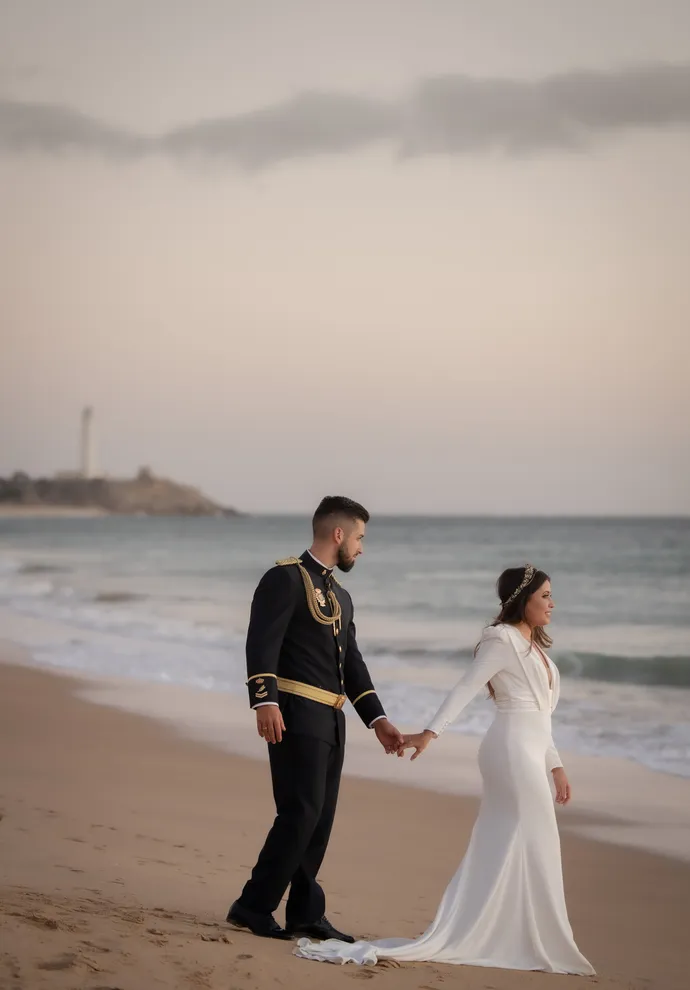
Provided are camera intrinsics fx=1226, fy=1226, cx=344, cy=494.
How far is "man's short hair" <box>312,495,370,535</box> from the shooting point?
4.73 m

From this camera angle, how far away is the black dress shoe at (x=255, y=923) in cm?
451

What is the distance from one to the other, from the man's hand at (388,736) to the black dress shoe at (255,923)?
2.54ft

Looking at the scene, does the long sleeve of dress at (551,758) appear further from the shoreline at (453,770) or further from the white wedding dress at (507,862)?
the shoreline at (453,770)

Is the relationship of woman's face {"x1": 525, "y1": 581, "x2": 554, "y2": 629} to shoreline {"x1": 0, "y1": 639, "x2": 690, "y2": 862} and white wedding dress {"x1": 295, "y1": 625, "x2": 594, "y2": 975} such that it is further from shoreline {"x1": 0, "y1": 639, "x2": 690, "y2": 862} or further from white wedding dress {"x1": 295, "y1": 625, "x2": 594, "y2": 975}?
shoreline {"x1": 0, "y1": 639, "x2": 690, "y2": 862}

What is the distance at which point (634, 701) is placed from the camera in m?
14.4

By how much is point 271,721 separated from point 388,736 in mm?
586

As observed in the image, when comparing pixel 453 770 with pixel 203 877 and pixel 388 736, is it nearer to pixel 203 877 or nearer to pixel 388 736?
pixel 203 877

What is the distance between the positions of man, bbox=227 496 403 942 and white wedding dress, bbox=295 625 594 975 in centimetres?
33

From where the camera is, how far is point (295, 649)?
15.5 feet

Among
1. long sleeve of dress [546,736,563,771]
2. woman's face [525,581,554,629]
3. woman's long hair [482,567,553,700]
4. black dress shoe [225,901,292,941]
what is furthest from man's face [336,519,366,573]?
black dress shoe [225,901,292,941]

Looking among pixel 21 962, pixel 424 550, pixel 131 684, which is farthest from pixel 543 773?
pixel 424 550

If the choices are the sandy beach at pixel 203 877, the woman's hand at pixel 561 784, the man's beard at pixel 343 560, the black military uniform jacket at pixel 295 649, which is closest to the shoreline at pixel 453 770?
the sandy beach at pixel 203 877

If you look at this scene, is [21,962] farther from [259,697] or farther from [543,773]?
[543,773]

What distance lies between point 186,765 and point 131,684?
4797 millimetres
